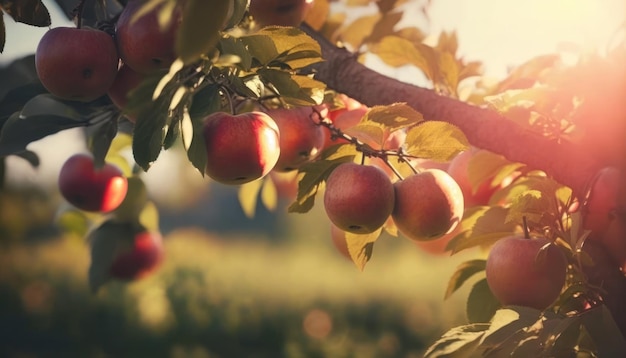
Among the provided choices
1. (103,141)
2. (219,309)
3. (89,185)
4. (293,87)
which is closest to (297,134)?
(293,87)

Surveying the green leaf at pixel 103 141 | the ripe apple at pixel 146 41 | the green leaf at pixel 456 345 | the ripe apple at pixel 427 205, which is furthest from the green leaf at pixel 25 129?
the green leaf at pixel 456 345

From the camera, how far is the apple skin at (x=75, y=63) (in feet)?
2.42

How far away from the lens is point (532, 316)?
695mm

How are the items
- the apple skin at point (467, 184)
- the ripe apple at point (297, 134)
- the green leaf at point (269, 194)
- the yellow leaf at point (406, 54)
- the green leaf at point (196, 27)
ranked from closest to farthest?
the green leaf at point (196, 27)
the ripe apple at point (297, 134)
the apple skin at point (467, 184)
the yellow leaf at point (406, 54)
the green leaf at point (269, 194)

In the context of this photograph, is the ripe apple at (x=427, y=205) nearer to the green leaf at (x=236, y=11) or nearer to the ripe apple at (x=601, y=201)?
the ripe apple at (x=601, y=201)

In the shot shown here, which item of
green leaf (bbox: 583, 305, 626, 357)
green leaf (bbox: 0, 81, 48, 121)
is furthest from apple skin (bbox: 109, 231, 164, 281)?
green leaf (bbox: 583, 305, 626, 357)

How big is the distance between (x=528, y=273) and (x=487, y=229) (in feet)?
0.38

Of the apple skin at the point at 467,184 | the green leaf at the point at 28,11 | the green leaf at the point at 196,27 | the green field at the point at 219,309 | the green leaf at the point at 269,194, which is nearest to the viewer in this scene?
the green leaf at the point at 196,27

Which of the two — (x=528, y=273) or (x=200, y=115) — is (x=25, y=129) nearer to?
(x=200, y=115)

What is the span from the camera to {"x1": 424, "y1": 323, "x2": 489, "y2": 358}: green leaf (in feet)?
2.14

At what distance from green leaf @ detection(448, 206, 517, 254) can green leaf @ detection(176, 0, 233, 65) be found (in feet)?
1.75

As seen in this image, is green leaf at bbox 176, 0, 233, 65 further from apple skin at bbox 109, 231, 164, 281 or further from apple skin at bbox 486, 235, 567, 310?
apple skin at bbox 109, 231, 164, 281

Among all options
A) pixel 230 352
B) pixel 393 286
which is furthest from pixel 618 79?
A: pixel 393 286

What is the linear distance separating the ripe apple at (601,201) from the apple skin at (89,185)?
2.63ft
